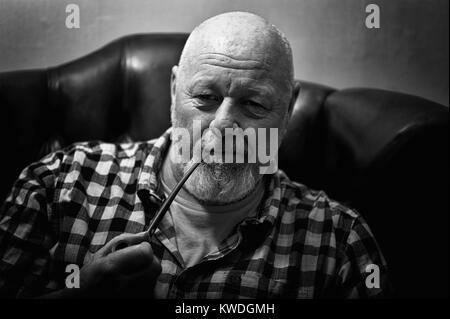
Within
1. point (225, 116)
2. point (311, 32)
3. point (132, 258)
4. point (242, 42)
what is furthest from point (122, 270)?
point (311, 32)

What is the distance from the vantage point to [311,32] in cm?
90

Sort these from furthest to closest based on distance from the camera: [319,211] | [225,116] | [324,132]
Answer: [324,132]
[319,211]
[225,116]

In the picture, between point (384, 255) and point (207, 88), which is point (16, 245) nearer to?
point (207, 88)

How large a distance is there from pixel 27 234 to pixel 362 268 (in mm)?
600

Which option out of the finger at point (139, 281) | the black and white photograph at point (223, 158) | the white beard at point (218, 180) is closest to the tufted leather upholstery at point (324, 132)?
the black and white photograph at point (223, 158)

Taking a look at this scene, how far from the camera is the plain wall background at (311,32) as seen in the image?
0.71 metres

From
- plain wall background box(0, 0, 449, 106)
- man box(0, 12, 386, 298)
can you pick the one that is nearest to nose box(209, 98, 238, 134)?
man box(0, 12, 386, 298)

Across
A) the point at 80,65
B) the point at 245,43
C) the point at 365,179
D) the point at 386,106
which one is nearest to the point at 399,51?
the point at 386,106

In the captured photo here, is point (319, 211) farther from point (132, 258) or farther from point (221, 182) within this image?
point (132, 258)

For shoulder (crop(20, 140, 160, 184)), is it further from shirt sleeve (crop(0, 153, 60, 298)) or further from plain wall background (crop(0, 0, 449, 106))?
plain wall background (crop(0, 0, 449, 106))

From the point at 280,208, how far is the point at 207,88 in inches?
11.5

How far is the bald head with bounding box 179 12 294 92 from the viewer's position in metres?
0.75

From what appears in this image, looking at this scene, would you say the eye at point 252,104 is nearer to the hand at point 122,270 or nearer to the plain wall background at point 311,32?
the plain wall background at point 311,32

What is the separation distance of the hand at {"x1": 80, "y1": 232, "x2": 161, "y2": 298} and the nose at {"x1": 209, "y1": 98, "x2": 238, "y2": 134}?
0.22 m
